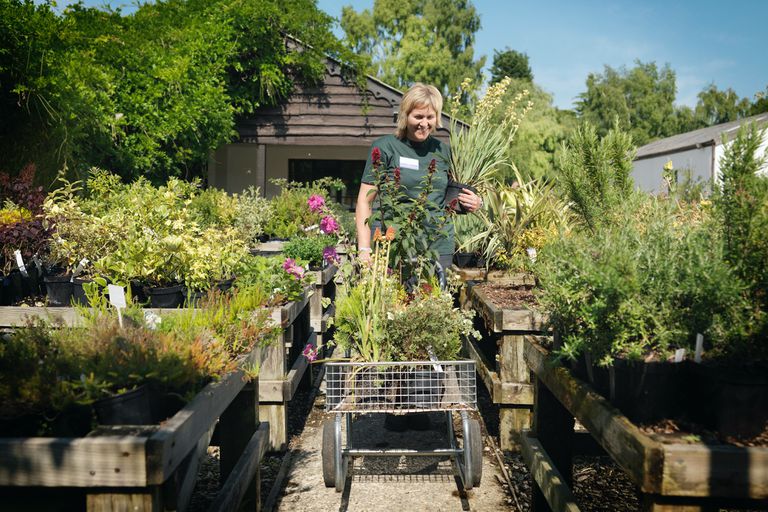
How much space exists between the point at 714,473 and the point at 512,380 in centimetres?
211

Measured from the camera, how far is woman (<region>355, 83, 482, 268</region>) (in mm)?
3768

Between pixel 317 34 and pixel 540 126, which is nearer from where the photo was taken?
pixel 317 34

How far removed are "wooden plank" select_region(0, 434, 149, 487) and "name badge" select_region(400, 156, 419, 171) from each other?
2608 mm

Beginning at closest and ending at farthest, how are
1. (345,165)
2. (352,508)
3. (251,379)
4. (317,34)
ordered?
(251,379)
(352,508)
(317,34)
(345,165)

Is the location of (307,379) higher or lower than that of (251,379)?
lower

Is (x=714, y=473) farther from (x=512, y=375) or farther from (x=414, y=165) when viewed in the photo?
(x=414, y=165)

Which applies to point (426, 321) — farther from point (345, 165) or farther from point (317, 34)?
point (345, 165)

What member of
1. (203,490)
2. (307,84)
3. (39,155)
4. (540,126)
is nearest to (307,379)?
(203,490)

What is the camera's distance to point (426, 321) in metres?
3.09

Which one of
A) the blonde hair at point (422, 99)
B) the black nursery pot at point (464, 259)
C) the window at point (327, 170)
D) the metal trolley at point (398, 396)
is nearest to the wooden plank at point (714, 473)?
the metal trolley at point (398, 396)

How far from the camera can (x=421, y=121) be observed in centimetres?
383

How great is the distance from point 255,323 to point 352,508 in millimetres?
1061

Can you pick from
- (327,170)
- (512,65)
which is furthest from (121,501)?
(512,65)

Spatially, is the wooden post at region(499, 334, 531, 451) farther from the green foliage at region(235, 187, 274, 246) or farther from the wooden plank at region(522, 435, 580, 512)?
the green foliage at region(235, 187, 274, 246)
